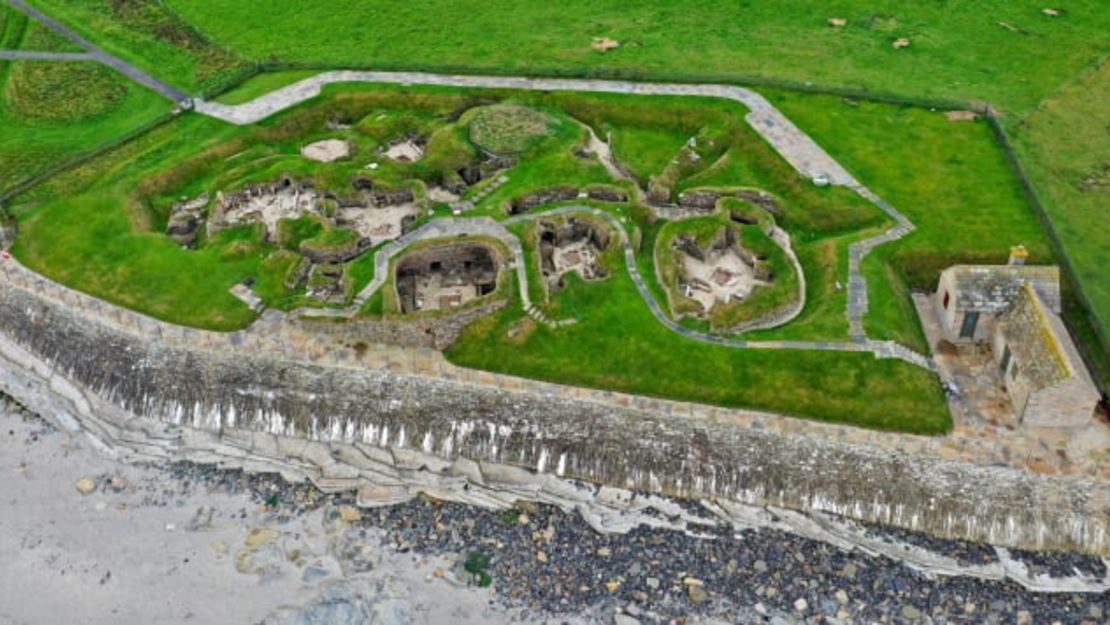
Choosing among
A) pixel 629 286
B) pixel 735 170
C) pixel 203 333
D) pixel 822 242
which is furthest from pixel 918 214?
pixel 203 333

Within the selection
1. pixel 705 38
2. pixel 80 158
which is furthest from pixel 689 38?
pixel 80 158

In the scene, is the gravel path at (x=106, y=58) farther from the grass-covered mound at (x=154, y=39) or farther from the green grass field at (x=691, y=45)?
the green grass field at (x=691, y=45)

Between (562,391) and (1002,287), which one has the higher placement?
(1002,287)

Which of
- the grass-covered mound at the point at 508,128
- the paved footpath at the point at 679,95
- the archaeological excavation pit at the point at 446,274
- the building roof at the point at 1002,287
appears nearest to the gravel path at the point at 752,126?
the paved footpath at the point at 679,95

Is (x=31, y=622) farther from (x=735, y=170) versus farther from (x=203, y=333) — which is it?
(x=735, y=170)

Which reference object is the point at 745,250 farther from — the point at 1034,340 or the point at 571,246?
the point at 1034,340

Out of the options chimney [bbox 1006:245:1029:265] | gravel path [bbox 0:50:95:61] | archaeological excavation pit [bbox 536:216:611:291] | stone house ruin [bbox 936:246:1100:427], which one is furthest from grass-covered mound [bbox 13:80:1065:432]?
gravel path [bbox 0:50:95:61]

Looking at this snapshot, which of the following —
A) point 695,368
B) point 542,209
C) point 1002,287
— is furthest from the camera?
point 542,209
